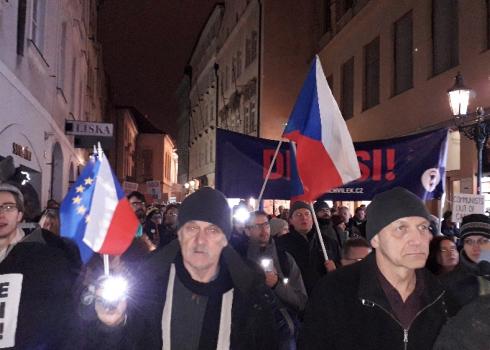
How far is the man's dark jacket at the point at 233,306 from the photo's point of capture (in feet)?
8.96

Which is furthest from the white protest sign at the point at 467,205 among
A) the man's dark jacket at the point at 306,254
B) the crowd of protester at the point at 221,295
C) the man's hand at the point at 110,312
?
the man's hand at the point at 110,312

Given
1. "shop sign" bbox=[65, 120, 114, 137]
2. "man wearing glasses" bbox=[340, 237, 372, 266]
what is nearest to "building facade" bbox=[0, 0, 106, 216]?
"shop sign" bbox=[65, 120, 114, 137]

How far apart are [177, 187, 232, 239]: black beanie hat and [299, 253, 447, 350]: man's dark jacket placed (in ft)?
1.91

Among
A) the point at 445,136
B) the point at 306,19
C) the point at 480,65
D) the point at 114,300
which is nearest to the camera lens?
the point at 114,300

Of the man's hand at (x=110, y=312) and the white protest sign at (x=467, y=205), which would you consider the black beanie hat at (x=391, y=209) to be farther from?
the white protest sign at (x=467, y=205)

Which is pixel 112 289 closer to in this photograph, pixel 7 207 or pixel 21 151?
pixel 7 207

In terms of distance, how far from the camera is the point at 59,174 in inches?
663

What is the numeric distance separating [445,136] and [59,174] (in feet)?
40.7

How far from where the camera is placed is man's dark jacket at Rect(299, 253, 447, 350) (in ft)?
8.66

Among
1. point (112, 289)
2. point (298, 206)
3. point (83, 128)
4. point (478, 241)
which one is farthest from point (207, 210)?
point (83, 128)

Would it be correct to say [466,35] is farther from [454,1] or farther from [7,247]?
[7,247]

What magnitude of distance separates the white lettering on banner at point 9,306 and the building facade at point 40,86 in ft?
5.13

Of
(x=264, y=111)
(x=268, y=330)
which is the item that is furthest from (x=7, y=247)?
(x=264, y=111)

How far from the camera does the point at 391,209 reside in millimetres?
2857
